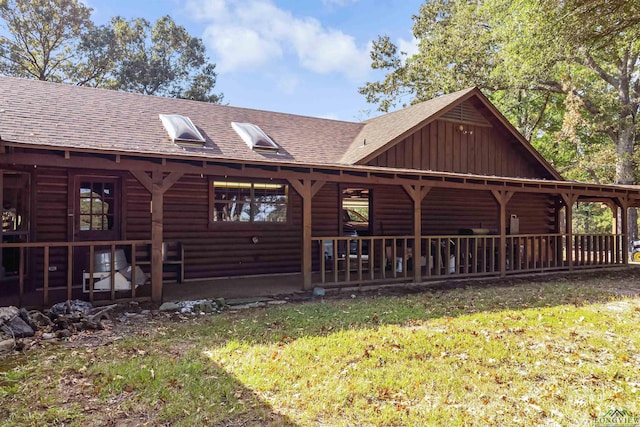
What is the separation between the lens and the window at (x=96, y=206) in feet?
27.4

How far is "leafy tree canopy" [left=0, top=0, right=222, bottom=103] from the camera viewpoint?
2225cm

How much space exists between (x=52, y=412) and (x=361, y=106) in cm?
2865

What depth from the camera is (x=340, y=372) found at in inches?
159

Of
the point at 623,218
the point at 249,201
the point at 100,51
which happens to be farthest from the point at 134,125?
the point at 100,51

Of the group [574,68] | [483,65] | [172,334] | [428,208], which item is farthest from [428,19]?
[172,334]

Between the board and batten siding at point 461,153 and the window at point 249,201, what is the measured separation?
2641 millimetres

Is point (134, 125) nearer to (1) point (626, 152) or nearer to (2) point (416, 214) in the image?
(2) point (416, 214)

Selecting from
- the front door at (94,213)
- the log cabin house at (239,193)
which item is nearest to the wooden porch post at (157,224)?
the log cabin house at (239,193)

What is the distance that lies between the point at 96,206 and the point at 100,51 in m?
20.5

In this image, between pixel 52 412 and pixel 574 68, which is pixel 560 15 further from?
pixel 574 68

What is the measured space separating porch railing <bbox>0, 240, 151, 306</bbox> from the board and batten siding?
653 cm

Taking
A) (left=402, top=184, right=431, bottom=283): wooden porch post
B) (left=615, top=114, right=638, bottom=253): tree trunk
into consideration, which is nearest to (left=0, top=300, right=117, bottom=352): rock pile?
(left=402, top=184, right=431, bottom=283): wooden porch post

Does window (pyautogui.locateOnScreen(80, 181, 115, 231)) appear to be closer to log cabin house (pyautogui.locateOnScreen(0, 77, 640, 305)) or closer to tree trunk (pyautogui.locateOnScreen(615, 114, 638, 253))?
log cabin house (pyautogui.locateOnScreen(0, 77, 640, 305))

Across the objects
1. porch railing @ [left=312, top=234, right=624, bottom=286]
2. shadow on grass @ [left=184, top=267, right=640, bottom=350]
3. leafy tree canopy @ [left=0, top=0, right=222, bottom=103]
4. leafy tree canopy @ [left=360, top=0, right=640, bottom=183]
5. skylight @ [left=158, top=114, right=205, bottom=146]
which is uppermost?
leafy tree canopy @ [left=0, top=0, right=222, bottom=103]
